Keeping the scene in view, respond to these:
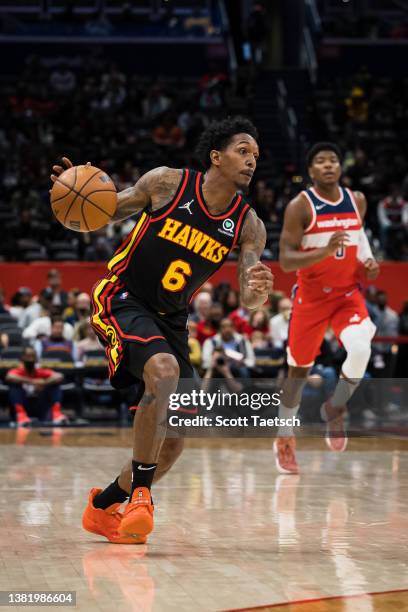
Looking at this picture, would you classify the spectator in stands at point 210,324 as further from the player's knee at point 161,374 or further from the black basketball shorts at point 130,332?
the player's knee at point 161,374

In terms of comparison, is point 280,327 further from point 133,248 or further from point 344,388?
point 133,248

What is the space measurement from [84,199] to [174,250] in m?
0.50

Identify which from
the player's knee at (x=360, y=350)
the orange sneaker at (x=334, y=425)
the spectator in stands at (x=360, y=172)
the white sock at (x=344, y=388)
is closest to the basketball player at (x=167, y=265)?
the player's knee at (x=360, y=350)

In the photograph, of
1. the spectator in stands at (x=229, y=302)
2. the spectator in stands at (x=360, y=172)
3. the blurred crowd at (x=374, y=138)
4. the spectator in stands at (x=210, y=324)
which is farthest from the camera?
the spectator in stands at (x=360, y=172)

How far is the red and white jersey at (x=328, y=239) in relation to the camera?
804 cm

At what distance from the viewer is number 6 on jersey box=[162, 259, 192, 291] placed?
5.48 m

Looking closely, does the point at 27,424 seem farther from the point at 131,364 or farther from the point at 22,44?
the point at 22,44

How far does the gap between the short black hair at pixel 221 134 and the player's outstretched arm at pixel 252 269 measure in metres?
0.38

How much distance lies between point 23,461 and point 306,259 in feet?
9.28

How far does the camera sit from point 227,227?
18.4 feet

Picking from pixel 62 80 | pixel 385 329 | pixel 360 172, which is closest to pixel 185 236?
pixel 385 329

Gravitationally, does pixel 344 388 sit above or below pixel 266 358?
above

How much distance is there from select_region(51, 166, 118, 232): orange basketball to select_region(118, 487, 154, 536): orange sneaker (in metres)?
1.30

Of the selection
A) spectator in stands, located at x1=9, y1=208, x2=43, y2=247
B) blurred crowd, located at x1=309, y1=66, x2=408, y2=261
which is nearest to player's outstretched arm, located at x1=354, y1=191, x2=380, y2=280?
blurred crowd, located at x1=309, y1=66, x2=408, y2=261
